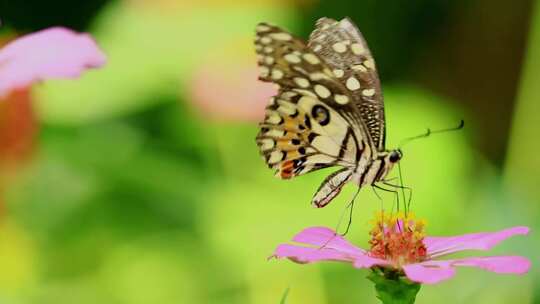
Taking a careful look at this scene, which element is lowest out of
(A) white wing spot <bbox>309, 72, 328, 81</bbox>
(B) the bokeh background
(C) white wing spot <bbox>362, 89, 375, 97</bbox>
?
(B) the bokeh background

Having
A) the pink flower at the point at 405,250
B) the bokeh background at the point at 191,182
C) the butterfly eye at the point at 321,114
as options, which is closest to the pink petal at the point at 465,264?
the pink flower at the point at 405,250

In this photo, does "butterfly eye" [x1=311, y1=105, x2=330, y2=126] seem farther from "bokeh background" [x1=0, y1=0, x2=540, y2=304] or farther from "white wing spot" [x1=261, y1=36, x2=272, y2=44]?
"bokeh background" [x1=0, y1=0, x2=540, y2=304]

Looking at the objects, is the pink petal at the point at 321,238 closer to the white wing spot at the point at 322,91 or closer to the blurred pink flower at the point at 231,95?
the white wing spot at the point at 322,91

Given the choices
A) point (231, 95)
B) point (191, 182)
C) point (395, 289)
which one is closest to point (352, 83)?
point (395, 289)

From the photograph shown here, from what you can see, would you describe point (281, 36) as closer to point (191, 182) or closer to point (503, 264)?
point (503, 264)

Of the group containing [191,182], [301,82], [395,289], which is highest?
[301,82]

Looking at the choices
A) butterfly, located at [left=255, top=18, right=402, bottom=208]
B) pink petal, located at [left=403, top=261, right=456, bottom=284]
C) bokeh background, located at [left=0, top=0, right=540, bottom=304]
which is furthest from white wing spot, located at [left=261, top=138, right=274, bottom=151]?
bokeh background, located at [left=0, top=0, right=540, bottom=304]
